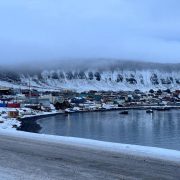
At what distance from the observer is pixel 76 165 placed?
12.0 metres

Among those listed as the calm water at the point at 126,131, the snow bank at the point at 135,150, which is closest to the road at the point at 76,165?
the snow bank at the point at 135,150

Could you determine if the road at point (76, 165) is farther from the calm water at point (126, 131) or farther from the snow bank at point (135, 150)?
the calm water at point (126, 131)

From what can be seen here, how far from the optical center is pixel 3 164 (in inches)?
488

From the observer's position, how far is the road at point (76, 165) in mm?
10352

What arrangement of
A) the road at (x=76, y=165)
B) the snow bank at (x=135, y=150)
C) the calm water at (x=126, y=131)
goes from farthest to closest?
the calm water at (x=126, y=131) < the snow bank at (x=135, y=150) < the road at (x=76, y=165)

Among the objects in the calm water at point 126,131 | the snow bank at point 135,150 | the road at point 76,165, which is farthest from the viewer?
the calm water at point 126,131

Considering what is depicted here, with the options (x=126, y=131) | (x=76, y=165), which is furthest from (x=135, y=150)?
(x=126, y=131)

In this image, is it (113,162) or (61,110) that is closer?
(113,162)

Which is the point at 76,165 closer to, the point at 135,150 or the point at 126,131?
the point at 135,150

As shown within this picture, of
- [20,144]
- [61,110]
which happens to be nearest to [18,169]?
[20,144]

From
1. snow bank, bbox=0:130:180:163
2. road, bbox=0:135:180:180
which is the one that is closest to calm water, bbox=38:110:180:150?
snow bank, bbox=0:130:180:163

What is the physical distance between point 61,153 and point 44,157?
114 cm

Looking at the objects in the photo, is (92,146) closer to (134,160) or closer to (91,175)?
(134,160)

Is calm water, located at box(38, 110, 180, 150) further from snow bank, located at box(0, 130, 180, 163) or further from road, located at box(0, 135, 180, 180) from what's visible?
road, located at box(0, 135, 180, 180)
